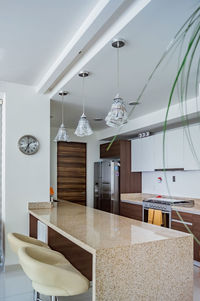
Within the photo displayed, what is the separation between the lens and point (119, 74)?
10.2 feet

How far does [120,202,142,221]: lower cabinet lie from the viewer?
197 inches

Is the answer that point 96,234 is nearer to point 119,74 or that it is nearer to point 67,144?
point 119,74

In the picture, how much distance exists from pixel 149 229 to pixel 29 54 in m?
2.22

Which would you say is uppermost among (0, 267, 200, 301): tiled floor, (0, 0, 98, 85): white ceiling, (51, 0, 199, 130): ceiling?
(0, 0, 98, 85): white ceiling

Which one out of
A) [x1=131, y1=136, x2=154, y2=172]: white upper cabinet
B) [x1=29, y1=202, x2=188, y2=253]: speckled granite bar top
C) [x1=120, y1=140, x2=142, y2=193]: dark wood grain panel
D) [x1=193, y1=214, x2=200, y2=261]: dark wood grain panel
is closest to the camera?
[x1=29, y1=202, x2=188, y2=253]: speckled granite bar top

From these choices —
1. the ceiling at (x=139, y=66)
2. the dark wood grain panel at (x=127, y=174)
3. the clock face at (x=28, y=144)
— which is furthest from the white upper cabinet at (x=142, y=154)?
the clock face at (x=28, y=144)

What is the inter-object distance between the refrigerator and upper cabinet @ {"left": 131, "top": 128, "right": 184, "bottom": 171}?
458 millimetres

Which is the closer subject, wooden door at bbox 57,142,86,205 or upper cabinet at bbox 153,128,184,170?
upper cabinet at bbox 153,128,184,170

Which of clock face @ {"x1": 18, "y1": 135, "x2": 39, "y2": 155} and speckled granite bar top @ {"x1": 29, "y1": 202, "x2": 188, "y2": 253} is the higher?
clock face @ {"x1": 18, "y1": 135, "x2": 39, "y2": 155}

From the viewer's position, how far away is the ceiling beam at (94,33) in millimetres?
1930

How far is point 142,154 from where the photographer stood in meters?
5.47

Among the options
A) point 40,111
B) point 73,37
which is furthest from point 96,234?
point 40,111

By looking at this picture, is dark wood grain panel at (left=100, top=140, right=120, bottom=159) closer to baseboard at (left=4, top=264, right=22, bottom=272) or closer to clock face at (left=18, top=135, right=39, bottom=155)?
clock face at (left=18, top=135, right=39, bottom=155)

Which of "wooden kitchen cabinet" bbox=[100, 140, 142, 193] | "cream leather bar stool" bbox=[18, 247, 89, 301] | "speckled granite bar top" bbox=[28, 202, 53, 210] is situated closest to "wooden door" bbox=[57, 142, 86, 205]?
"wooden kitchen cabinet" bbox=[100, 140, 142, 193]
